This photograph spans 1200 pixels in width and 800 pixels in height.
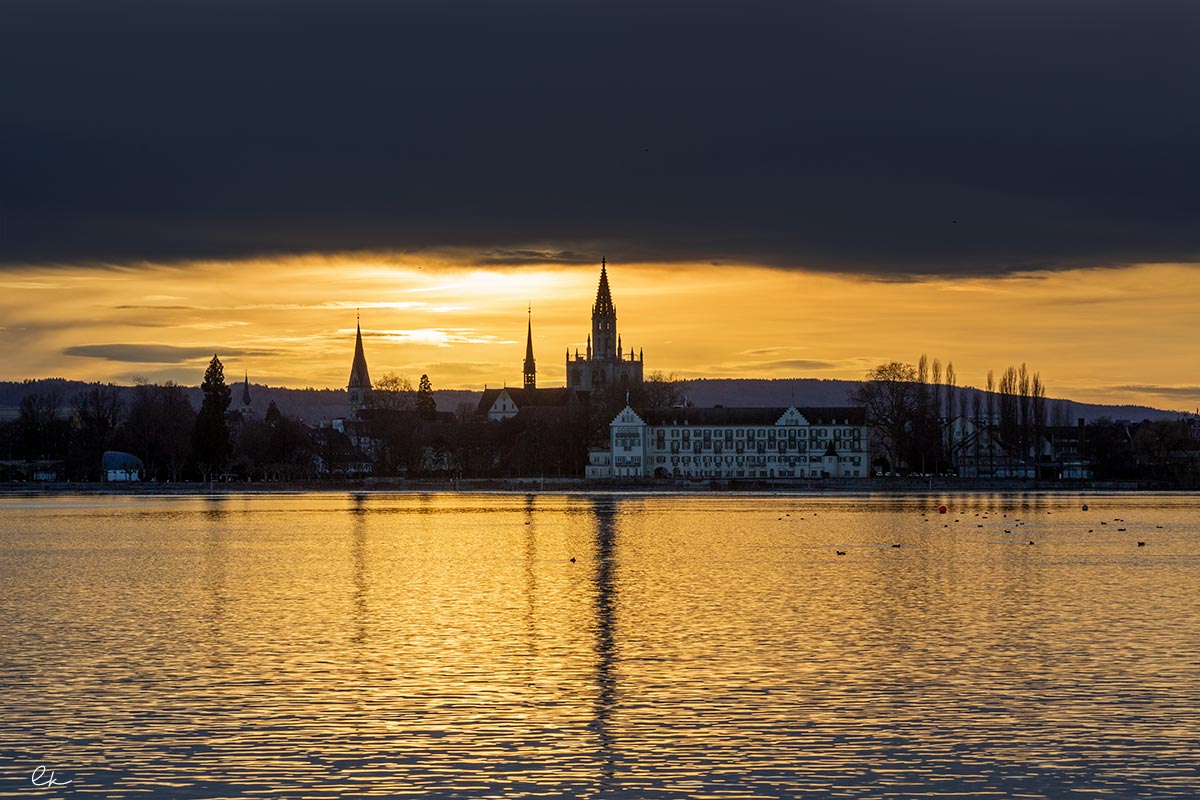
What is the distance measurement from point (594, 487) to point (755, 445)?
2868 centimetres

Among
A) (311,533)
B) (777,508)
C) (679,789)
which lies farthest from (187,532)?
(679,789)

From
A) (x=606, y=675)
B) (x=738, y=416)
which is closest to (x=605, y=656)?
(x=606, y=675)

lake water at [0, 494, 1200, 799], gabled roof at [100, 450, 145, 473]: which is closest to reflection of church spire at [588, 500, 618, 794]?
lake water at [0, 494, 1200, 799]

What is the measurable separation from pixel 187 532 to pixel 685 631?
159 ft

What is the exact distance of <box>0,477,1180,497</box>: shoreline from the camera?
15400 cm

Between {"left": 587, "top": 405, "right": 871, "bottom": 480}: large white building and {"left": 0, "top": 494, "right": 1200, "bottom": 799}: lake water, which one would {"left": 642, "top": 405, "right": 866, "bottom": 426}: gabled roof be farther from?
{"left": 0, "top": 494, "right": 1200, "bottom": 799}: lake water

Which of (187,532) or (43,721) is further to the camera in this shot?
(187,532)

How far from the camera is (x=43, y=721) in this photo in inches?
789

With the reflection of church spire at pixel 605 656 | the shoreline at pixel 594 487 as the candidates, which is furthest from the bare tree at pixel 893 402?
the reflection of church spire at pixel 605 656

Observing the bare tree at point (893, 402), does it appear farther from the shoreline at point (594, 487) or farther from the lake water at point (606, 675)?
the lake water at point (606, 675)

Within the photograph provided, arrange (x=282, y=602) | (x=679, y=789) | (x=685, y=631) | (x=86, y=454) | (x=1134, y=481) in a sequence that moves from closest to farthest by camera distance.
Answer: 1. (x=679, y=789)
2. (x=685, y=631)
3. (x=282, y=602)
4. (x=1134, y=481)
5. (x=86, y=454)

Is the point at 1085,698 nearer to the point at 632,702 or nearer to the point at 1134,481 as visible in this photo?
the point at 632,702

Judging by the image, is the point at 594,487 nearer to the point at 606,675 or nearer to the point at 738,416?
the point at 738,416

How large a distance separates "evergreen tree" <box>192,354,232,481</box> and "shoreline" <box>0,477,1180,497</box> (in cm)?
333
